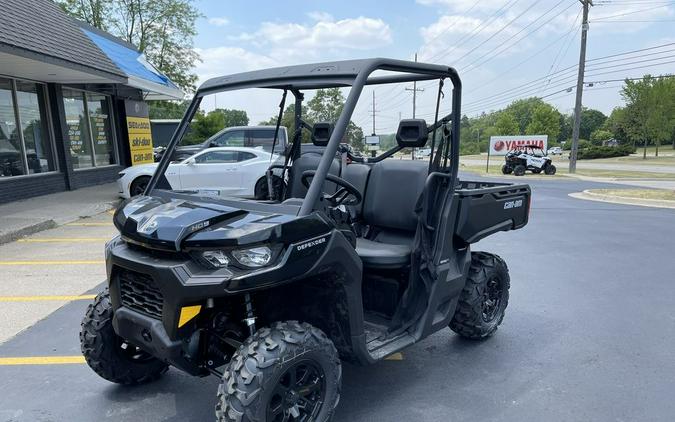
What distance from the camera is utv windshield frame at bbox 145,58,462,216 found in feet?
8.14

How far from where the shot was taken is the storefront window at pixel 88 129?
1344 centimetres

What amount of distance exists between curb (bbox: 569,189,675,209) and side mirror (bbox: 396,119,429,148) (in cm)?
1135

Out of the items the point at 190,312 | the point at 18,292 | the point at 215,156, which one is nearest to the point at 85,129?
the point at 215,156

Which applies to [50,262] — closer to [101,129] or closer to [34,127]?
[34,127]

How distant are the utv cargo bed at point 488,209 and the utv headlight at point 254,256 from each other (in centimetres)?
167

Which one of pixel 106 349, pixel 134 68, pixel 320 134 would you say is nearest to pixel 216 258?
pixel 106 349

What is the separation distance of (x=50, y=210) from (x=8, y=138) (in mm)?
2845

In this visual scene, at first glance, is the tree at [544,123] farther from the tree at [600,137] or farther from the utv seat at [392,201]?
the utv seat at [392,201]

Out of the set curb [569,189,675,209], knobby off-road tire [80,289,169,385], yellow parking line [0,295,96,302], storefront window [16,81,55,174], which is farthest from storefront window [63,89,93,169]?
curb [569,189,675,209]

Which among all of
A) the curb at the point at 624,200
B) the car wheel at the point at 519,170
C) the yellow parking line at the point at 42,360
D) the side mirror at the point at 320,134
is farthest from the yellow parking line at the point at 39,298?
the car wheel at the point at 519,170

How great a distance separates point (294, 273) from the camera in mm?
2244

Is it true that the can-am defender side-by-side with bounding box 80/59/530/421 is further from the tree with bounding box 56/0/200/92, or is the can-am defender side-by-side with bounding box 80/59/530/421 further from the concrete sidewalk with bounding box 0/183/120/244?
the tree with bounding box 56/0/200/92

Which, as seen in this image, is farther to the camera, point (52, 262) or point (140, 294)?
point (52, 262)

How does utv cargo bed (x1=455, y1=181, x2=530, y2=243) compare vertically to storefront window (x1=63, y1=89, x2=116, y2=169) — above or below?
below
